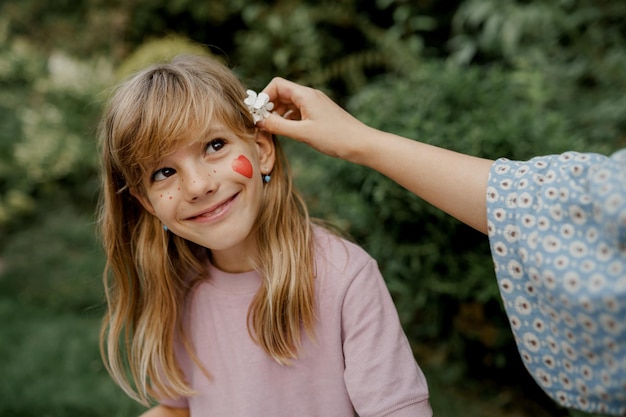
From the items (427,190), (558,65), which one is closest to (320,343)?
(427,190)

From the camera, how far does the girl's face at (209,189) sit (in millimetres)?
1632

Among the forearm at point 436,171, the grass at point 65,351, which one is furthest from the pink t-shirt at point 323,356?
the grass at point 65,351

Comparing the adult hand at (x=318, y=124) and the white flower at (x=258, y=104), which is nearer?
the adult hand at (x=318, y=124)

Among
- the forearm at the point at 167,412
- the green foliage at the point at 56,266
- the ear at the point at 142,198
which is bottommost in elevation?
the green foliage at the point at 56,266

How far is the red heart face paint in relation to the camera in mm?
1662

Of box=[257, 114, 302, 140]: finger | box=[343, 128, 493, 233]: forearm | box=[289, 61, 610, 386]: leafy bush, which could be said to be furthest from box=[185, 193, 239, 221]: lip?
box=[289, 61, 610, 386]: leafy bush

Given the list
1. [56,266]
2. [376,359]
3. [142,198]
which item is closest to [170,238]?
[142,198]

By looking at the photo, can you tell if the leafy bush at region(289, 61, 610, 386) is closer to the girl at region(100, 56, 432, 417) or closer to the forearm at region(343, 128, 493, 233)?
the girl at region(100, 56, 432, 417)

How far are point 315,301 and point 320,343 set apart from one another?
4.9 inches

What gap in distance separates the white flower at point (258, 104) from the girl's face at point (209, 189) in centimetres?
9

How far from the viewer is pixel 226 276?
1.90 meters

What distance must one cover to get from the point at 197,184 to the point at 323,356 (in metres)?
0.62

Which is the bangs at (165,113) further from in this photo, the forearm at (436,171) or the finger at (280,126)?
the forearm at (436,171)

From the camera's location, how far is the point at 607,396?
114cm
